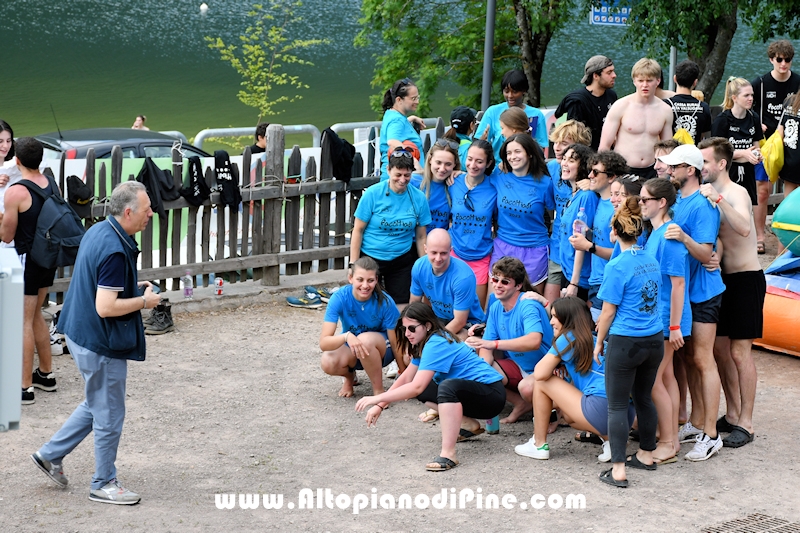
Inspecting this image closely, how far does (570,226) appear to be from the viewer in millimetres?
7125

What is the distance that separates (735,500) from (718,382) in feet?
2.78

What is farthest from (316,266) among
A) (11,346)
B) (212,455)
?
(11,346)

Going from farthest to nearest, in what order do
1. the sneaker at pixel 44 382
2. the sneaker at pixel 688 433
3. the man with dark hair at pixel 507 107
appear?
the man with dark hair at pixel 507 107 < the sneaker at pixel 44 382 < the sneaker at pixel 688 433

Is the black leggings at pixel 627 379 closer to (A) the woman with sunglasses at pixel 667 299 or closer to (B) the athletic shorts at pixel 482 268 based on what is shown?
(A) the woman with sunglasses at pixel 667 299

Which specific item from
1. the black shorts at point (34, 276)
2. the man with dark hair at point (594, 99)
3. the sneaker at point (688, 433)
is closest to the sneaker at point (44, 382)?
the black shorts at point (34, 276)

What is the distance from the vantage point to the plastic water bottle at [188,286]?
950 cm

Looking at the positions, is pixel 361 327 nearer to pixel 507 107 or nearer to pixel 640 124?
pixel 507 107

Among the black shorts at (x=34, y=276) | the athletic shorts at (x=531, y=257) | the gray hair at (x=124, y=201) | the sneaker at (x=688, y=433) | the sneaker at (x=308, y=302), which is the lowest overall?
the sneaker at (x=688, y=433)

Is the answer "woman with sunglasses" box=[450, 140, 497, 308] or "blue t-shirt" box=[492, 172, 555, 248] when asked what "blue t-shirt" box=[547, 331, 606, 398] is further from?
"woman with sunglasses" box=[450, 140, 497, 308]

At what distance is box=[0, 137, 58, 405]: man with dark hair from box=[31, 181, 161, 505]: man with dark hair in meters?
1.65

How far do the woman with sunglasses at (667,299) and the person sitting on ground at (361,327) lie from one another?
6.37 feet

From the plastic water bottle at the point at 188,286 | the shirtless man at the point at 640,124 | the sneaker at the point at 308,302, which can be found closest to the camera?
the shirtless man at the point at 640,124

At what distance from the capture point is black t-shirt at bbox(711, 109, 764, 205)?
10.4 metres

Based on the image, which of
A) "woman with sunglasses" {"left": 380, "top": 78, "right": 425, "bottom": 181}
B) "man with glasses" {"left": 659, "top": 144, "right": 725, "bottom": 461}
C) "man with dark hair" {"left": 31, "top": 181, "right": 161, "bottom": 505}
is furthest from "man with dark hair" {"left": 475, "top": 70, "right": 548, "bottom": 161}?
"man with dark hair" {"left": 31, "top": 181, "right": 161, "bottom": 505}
